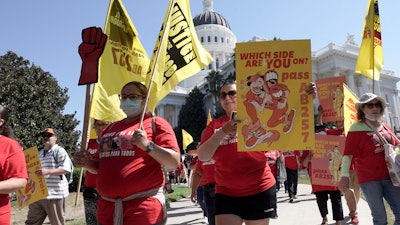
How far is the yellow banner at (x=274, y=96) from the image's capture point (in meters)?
3.37

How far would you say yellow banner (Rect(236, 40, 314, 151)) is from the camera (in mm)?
3373

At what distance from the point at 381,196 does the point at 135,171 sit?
2727mm

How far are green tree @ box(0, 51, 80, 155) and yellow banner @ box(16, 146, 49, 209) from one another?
20.6 m

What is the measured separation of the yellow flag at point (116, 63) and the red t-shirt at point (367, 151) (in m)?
2.66

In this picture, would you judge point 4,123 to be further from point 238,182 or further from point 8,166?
point 238,182

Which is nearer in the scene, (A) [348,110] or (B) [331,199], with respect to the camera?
(A) [348,110]

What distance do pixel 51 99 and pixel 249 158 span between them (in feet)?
92.9

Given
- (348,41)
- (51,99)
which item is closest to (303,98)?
(51,99)

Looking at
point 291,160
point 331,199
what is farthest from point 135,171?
point 291,160

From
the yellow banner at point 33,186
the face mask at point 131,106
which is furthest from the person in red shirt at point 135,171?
the yellow banner at point 33,186

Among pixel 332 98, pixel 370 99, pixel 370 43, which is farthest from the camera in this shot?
pixel 332 98

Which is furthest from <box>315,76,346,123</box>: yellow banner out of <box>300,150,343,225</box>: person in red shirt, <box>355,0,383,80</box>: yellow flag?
<box>300,150,343,225</box>: person in red shirt

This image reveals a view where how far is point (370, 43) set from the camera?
598 centimetres

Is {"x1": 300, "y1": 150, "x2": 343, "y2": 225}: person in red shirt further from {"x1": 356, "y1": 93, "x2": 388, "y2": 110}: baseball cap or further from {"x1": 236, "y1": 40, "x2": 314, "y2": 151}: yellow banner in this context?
{"x1": 236, "y1": 40, "x2": 314, "y2": 151}: yellow banner
